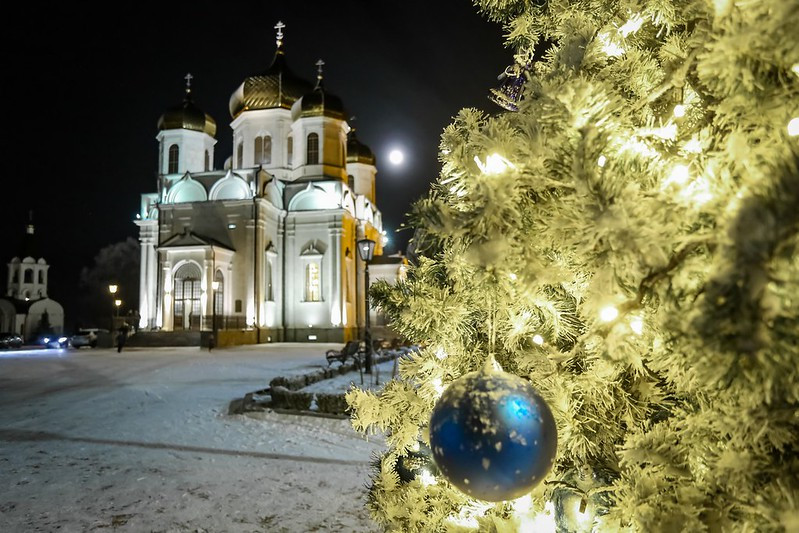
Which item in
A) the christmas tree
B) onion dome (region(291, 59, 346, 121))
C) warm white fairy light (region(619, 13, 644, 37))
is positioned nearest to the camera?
the christmas tree

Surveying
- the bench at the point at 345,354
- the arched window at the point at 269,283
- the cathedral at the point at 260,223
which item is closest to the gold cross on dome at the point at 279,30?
the cathedral at the point at 260,223

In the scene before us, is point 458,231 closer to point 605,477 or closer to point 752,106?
point 752,106

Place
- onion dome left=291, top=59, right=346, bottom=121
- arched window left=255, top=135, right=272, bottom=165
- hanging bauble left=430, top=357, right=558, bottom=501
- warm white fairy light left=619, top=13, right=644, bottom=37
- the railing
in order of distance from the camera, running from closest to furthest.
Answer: hanging bauble left=430, top=357, right=558, bottom=501
warm white fairy light left=619, top=13, right=644, bottom=37
the railing
onion dome left=291, top=59, right=346, bottom=121
arched window left=255, top=135, right=272, bottom=165

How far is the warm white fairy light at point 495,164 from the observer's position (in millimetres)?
1444

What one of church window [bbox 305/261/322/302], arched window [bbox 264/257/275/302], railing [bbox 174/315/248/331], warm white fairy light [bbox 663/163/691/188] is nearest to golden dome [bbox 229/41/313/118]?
arched window [bbox 264/257/275/302]

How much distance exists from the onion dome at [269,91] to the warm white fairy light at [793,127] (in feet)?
132

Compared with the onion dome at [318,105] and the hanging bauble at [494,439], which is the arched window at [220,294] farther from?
the hanging bauble at [494,439]

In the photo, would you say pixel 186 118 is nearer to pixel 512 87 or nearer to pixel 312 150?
pixel 312 150

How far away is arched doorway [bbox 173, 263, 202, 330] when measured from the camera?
32219mm

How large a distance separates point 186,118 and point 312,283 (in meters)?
15.7

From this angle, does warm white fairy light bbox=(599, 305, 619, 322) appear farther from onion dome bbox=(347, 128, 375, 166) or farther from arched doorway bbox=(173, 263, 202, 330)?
onion dome bbox=(347, 128, 375, 166)

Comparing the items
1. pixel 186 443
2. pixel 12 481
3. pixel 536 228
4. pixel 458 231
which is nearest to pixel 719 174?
pixel 536 228

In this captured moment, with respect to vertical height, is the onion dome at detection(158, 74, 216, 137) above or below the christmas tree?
above

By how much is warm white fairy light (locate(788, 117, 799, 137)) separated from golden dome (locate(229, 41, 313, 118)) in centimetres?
4033
